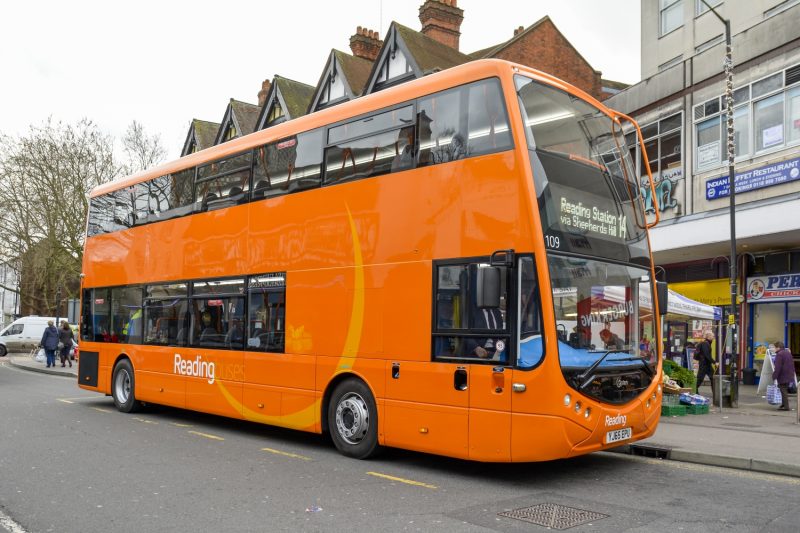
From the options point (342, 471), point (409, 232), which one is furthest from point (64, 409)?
point (409, 232)

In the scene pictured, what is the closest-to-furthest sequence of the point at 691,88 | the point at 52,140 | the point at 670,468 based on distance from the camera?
1. the point at 670,468
2. the point at 691,88
3. the point at 52,140

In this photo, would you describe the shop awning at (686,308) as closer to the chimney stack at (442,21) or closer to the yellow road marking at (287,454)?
the yellow road marking at (287,454)

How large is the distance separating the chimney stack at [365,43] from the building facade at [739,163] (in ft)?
52.6

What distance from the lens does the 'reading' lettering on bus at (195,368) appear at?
37.5 feet

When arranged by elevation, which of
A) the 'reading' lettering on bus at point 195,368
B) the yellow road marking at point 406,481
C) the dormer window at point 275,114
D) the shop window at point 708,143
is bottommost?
the yellow road marking at point 406,481

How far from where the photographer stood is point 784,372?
15977 mm

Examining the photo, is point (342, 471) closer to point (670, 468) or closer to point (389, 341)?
point (389, 341)

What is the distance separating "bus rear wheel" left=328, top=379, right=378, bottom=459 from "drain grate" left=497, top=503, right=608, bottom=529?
8.49 feet

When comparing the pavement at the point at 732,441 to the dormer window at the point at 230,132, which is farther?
the dormer window at the point at 230,132

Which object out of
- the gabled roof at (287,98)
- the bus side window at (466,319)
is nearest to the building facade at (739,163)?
the bus side window at (466,319)

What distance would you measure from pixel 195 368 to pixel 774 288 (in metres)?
17.0

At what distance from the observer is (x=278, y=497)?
6859 mm

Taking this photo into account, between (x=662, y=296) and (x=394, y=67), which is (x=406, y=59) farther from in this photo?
(x=662, y=296)

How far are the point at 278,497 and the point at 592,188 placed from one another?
15.4 ft
